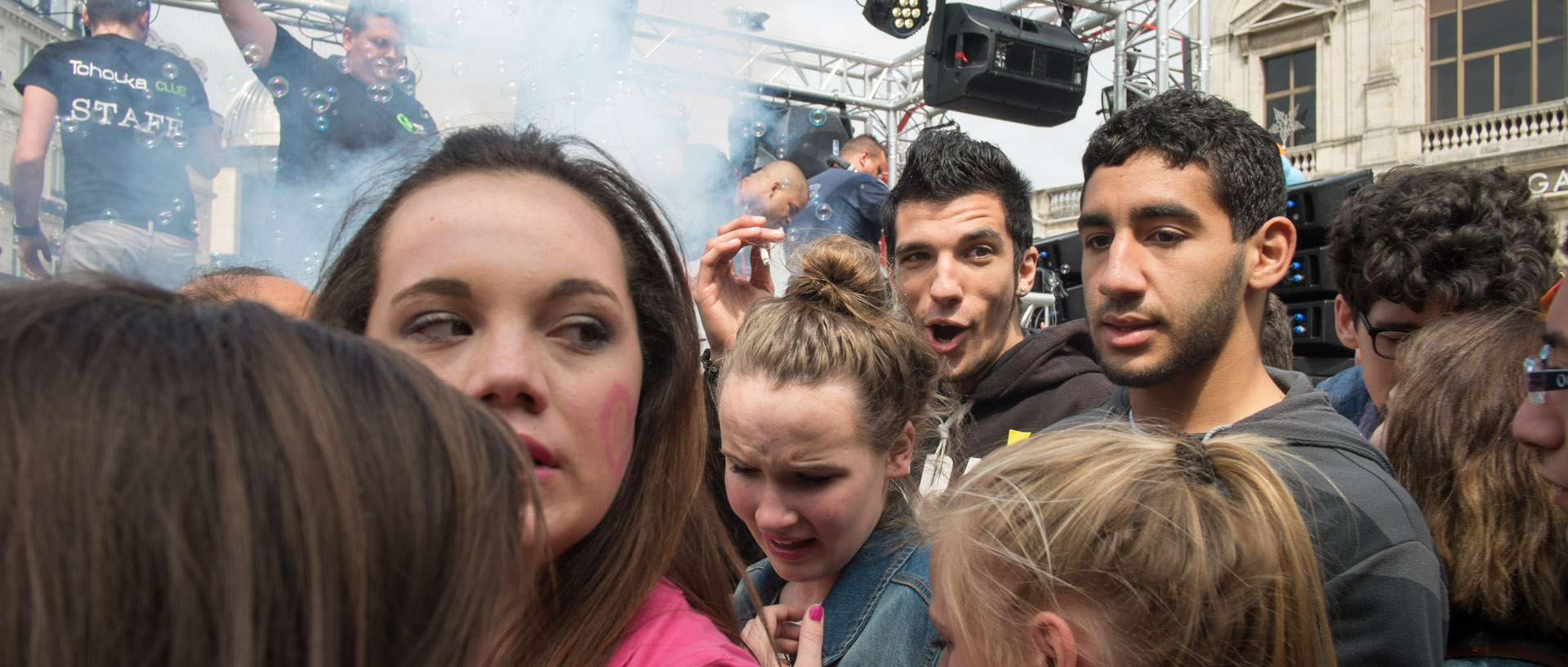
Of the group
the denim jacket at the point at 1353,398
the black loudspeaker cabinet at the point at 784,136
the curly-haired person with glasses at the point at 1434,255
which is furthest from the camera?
the black loudspeaker cabinet at the point at 784,136

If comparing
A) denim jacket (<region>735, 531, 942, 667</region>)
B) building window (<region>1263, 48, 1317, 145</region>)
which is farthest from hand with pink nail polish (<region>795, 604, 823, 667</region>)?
building window (<region>1263, 48, 1317, 145</region>)

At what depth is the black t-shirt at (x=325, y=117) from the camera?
4125 millimetres

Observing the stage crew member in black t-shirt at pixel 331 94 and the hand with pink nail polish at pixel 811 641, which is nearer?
the hand with pink nail polish at pixel 811 641

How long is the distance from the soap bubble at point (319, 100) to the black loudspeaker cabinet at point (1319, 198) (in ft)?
14.3

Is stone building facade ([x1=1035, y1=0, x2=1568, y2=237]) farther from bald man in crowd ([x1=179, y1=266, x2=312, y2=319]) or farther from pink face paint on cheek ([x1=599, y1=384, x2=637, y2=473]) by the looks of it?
pink face paint on cheek ([x1=599, y1=384, x2=637, y2=473])

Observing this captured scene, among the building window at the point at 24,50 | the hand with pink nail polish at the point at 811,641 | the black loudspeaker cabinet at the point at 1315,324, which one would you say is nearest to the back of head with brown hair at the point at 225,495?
the hand with pink nail polish at the point at 811,641

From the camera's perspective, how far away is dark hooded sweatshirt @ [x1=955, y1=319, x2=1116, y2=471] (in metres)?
2.57

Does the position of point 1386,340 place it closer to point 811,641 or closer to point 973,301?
→ point 973,301

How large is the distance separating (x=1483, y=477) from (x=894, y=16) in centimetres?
719

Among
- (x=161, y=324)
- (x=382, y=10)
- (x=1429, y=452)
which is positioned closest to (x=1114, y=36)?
(x=382, y=10)

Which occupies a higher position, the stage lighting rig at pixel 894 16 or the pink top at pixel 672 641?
the stage lighting rig at pixel 894 16

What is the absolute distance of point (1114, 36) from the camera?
951 cm

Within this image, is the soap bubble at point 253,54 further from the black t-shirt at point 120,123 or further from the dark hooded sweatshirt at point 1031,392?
the dark hooded sweatshirt at point 1031,392

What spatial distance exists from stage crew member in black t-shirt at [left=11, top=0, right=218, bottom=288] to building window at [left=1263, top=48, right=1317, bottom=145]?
785 inches
